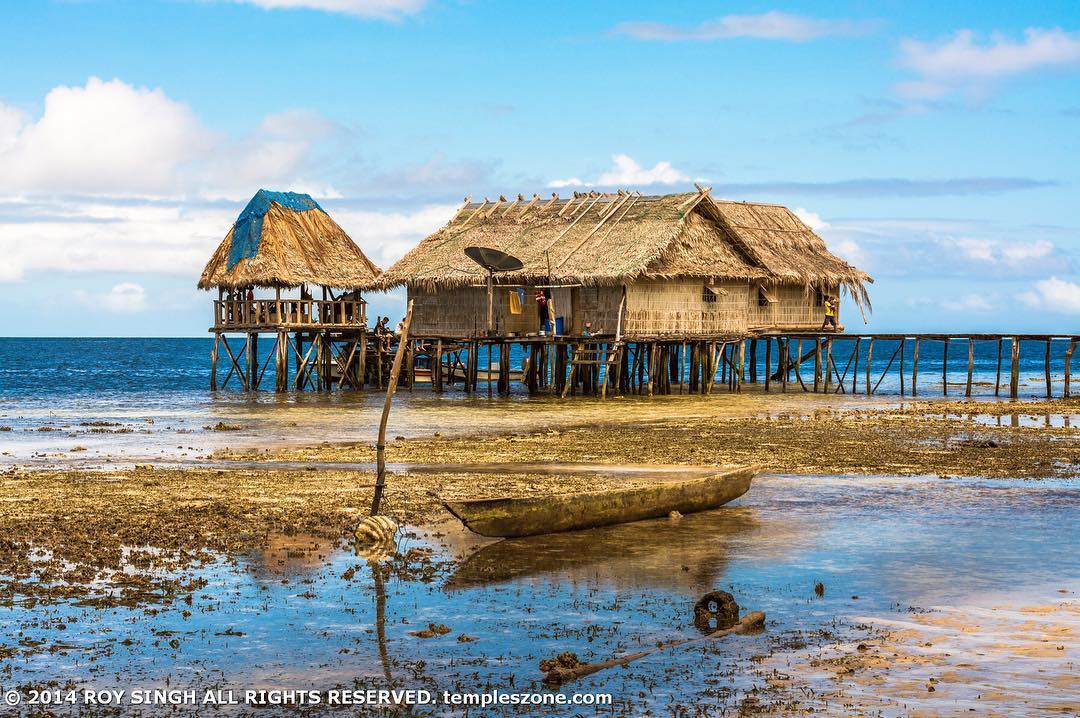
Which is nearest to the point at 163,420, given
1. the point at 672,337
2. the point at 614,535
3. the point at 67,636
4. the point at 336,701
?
the point at 672,337

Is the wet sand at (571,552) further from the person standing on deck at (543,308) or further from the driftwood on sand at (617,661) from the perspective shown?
the person standing on deck at (543,308)

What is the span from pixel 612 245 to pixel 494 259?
3.69 meters

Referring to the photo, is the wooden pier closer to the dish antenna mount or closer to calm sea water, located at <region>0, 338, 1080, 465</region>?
calm sea water, located at <region>0, 338, 1080, 465</region>

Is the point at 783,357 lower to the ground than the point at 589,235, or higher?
lower

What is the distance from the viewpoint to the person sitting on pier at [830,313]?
151ft

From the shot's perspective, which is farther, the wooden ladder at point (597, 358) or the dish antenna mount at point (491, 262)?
the dish antenna mount at point (491, 262)

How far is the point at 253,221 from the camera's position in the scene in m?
43.4

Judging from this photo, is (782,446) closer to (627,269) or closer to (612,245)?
(627,269)

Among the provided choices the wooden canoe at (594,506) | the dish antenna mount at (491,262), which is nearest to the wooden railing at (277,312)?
the dish antenna mount at (491,262)

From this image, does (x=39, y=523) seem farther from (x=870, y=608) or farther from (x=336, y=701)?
(x=870, y=608)

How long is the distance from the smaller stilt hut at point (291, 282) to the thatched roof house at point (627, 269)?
73.6 inches

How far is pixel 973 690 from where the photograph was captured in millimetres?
9148

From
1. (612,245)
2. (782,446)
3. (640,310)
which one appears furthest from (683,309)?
(782,446)

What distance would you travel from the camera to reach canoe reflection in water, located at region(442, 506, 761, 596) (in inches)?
494
